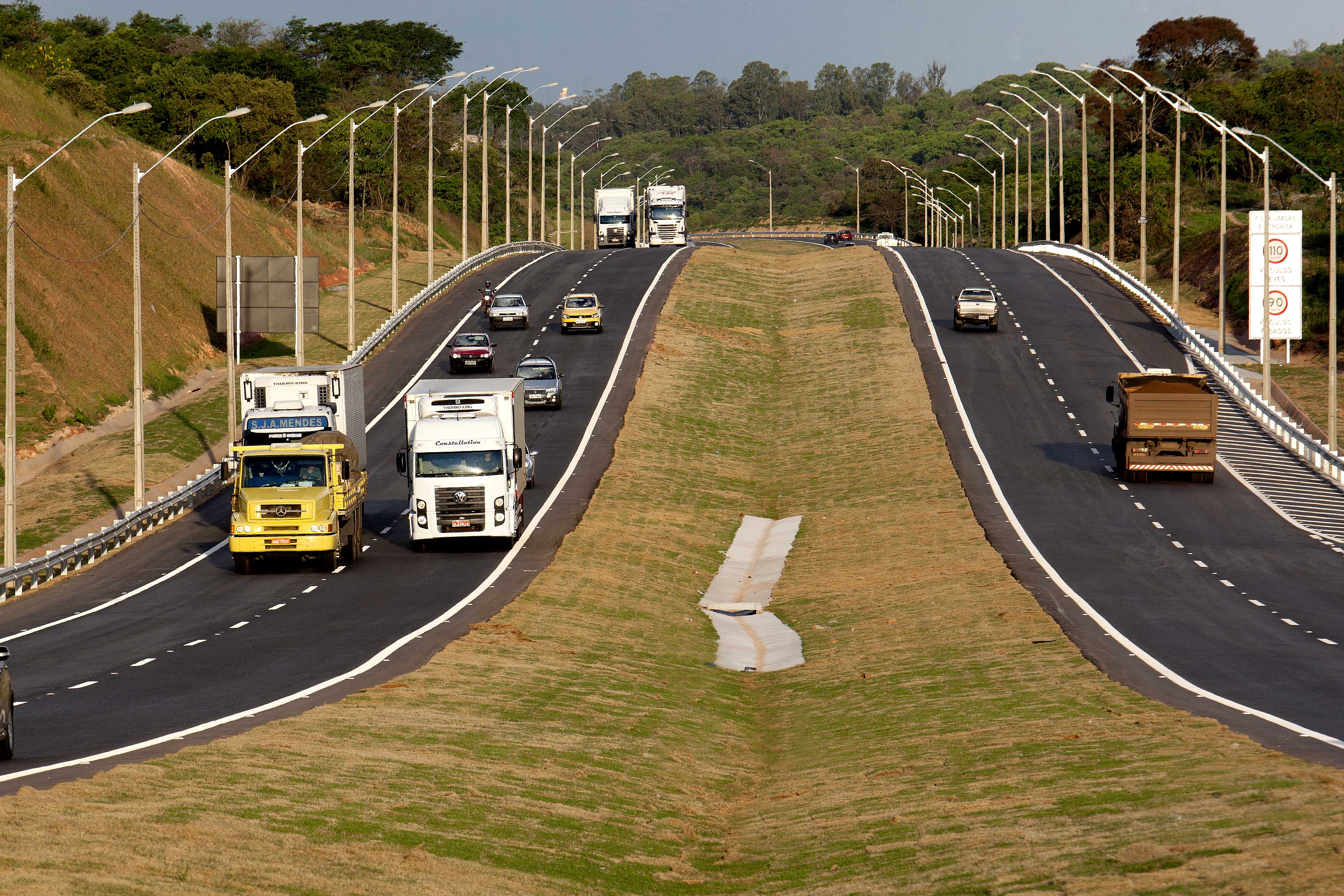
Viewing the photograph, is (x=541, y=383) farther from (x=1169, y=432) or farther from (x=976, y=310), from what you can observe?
(x=976, y=310)

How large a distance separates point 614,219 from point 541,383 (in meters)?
63.0

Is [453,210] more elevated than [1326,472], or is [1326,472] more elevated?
[453,210]

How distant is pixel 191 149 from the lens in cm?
11950

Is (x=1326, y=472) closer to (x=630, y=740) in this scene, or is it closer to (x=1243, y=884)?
(x=630, y=740)

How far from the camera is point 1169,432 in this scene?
157 feet

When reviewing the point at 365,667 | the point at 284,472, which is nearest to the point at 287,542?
the point at 284,472

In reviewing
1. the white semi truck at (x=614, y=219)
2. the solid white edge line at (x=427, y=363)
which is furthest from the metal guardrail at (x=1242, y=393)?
the white semi truck at (x=614, y=219)

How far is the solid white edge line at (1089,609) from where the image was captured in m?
19.0

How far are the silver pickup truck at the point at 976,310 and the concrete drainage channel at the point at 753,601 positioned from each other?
3175cm

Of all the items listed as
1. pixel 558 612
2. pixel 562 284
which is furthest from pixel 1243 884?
pixel 562 284

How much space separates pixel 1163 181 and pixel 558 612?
432ft

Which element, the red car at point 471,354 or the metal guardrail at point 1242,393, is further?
the red car at point 471,354

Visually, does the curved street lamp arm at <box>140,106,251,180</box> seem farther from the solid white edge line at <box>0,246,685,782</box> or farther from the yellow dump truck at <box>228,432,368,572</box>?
the solid white edge line at <box>0,246,685,782</box>

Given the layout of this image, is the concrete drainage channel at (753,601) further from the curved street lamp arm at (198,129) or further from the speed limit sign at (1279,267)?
the speed limit sign at (1279,267)
